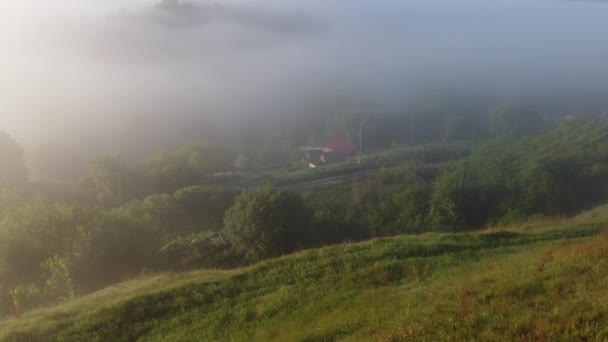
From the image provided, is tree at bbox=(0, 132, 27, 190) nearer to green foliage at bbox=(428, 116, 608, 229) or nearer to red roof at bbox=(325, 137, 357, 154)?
red roof at bbox=(325, 137, 357, 154)

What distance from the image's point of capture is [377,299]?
8.98 metres

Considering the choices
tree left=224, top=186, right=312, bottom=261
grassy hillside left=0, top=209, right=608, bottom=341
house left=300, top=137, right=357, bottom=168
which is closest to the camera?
grassy hillside left=0, top=209, right=608, bottom=341

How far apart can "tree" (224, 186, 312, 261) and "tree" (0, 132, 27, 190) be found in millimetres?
23561

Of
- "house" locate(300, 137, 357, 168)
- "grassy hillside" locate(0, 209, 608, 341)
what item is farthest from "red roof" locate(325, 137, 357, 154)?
"grassy hillside" locate(0, 209, 608, 341)

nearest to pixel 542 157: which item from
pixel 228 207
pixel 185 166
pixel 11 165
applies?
pixel 228 207

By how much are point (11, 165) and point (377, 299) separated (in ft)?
122

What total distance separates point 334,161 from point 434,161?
31.9ft

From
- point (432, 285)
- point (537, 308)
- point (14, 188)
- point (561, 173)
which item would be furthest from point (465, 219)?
point (14, 188)

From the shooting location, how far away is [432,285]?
364 inches

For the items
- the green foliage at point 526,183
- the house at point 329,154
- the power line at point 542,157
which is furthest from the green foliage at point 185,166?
the power line at point 542,157

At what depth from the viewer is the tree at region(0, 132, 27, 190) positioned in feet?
121

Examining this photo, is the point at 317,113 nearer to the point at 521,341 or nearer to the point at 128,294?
the point at 128,294

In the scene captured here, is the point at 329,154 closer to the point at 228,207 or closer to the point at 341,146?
the point at 341,146

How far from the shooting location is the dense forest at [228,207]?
1942 centimetres
